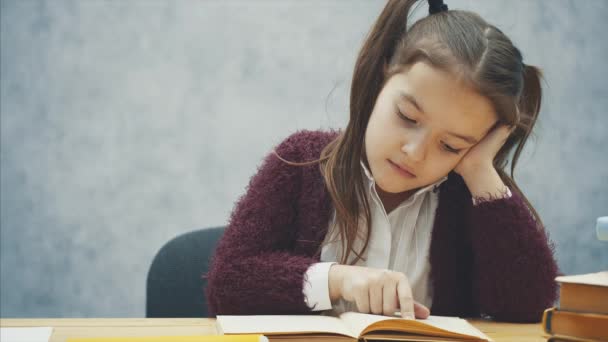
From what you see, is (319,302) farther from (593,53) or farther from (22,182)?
(593,53)

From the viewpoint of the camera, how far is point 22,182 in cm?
219

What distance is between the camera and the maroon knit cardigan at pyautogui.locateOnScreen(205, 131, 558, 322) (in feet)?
3.34

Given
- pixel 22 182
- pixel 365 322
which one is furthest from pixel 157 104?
pixel 365 322

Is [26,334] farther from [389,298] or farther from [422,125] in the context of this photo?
[422,125]

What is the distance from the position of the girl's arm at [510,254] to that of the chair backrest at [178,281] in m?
0.58

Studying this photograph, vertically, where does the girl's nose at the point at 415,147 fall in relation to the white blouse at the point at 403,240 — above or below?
above

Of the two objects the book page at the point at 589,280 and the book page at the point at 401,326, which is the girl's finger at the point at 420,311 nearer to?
the book page at the point at 401,326

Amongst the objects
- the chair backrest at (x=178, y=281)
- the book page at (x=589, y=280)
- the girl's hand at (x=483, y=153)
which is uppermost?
the girl's hand at (x=483, y=153)

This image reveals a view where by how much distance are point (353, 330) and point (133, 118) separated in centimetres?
163

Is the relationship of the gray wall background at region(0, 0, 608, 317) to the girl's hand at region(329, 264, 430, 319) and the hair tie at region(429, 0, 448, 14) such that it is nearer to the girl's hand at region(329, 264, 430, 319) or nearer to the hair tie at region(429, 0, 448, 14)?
the hair tie at region(429, 0, 448, 14)

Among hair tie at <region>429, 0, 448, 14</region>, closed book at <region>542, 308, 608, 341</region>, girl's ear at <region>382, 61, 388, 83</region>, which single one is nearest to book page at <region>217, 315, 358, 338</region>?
closed book at <region>542, 308, 608, 341</region>

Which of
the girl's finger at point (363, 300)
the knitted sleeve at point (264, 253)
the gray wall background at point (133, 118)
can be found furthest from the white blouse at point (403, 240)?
the gray wall background at point (133, 118)

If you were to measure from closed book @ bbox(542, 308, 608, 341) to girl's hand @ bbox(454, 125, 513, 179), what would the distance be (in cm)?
45

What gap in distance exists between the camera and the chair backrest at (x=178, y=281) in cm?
133
